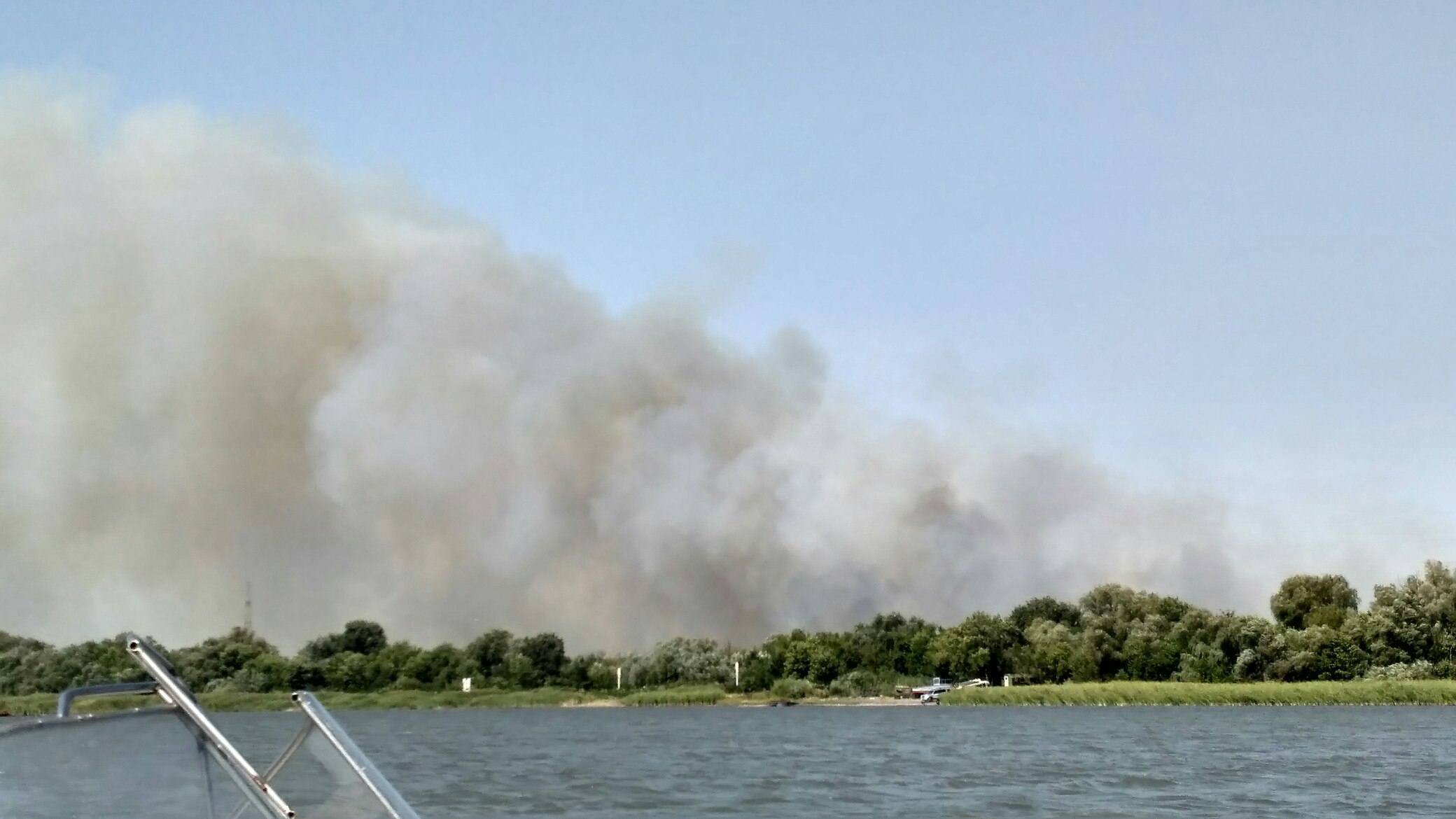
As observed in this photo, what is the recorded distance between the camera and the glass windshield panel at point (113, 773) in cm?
696

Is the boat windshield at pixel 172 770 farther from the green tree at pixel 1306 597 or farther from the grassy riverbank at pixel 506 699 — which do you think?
the green tree at pixel 1306 597

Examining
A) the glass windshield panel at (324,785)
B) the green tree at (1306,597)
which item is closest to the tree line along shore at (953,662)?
the green tree at (1306,597)

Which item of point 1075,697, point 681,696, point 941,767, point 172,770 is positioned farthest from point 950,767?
point 681,696

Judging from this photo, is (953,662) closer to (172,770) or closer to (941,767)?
(941,767)

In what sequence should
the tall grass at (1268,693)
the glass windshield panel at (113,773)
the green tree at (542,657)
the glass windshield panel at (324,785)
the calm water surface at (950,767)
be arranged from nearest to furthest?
the glass windshield panel at (113,773) → the glass windshield panel at (324,785) → the calm water surface at (950,767) → the tall grass at (1268,693) → the green tree at (542,657)

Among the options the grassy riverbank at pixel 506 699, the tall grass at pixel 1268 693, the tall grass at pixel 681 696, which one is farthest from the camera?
the grassy riverbank at pixel 506 699

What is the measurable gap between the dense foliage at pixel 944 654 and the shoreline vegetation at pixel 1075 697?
8.17ft

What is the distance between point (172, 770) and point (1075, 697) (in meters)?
85.7

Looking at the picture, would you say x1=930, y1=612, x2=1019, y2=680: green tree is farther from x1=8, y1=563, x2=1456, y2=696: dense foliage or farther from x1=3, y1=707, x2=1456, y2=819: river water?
x1=3, y1=707, x2=1456, y2=819: river water

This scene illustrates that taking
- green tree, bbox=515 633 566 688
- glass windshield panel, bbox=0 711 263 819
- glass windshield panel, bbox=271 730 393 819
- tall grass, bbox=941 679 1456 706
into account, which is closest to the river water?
glass windshield panel, bbox=271 730 393 819

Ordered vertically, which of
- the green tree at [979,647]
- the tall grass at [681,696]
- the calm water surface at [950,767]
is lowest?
the calm water surface at [950,767]

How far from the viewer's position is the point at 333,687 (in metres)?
123

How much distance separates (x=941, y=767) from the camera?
4266 centimetres

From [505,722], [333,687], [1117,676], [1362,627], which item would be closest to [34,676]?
[333,687]
